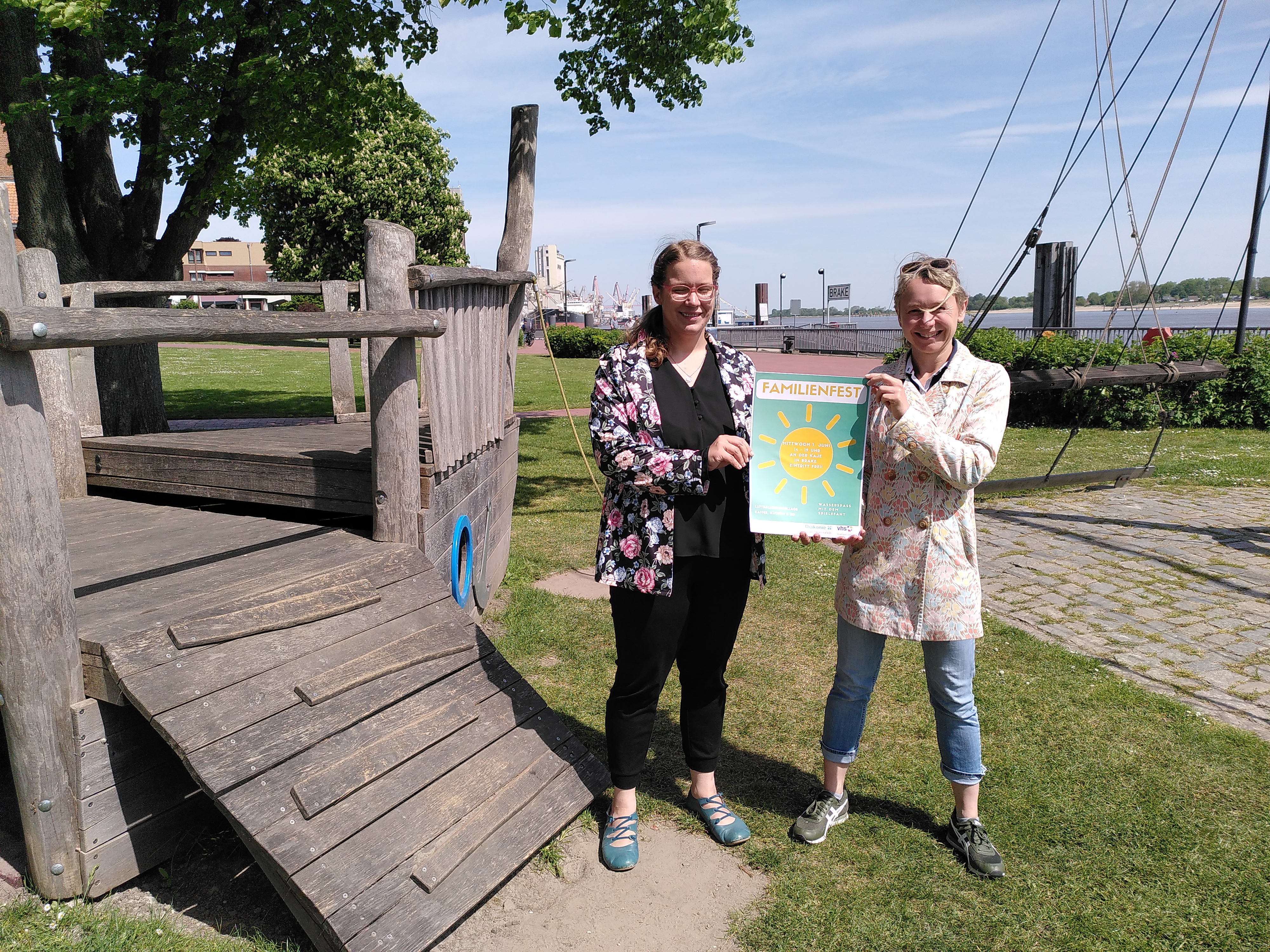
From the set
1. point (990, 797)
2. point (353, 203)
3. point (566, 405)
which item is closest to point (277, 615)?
point (990, 797)

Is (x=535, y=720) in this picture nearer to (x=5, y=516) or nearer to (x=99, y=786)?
(x=99, y=786)

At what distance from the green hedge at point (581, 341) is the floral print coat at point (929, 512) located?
31.3 meters

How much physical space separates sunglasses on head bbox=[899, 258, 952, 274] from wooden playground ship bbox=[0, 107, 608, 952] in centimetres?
198

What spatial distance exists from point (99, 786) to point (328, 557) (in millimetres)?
1167

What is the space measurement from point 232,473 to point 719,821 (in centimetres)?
314

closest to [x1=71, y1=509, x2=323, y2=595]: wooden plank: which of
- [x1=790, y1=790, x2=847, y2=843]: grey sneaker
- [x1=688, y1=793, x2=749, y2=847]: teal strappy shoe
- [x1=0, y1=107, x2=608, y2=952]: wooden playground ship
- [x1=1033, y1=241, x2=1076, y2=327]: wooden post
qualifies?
[x1=0, y1=107, x2=608, y2=952]: wooden playground ship

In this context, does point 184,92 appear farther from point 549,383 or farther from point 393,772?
point 549,383

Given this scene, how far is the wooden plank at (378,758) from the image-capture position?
272cm

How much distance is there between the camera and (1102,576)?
273 inches

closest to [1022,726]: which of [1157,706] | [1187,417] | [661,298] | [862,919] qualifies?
[1157,706]

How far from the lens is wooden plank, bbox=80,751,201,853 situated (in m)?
2.87

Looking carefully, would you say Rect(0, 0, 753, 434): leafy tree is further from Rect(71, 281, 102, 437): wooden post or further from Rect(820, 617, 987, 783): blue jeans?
Rect(820, 617, 987, 783): blue jeans

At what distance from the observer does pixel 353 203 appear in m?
35.3

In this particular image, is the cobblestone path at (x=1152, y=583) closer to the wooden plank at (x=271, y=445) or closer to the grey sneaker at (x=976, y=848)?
the grey sneaker at (x=976, y=848)
